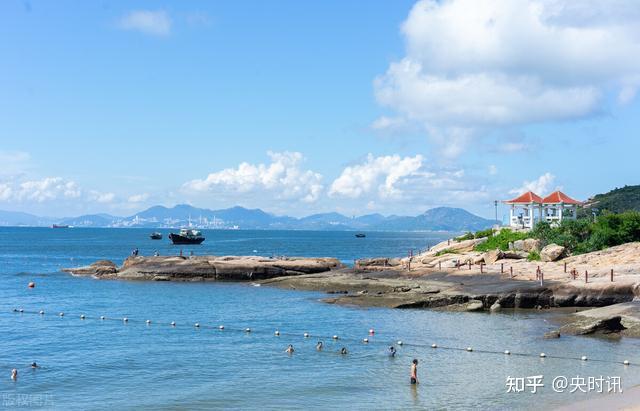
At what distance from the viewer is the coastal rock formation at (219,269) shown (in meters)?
75.9

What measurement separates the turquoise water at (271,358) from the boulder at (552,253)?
19.1m

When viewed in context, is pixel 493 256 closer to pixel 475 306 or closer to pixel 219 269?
pixel 475 306

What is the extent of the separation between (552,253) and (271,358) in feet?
133

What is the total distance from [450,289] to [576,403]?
29.7 meters

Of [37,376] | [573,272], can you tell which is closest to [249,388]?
[37,376]

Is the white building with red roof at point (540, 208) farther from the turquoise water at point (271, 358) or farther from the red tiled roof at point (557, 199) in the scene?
the turquoise water at point (271, 358)

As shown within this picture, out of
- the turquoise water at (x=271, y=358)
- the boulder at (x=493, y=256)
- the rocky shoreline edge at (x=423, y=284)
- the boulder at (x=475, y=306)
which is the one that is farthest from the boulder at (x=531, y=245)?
the turquoise water at (x=271, y=358)

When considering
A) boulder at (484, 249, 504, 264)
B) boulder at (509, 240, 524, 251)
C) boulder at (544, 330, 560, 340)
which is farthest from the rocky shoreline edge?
boulder at (509, 240, 524, 251)

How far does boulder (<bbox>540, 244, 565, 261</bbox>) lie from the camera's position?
6750 cm

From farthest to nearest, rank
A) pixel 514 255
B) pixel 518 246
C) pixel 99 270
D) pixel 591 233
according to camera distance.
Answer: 1. pixel 99 270
2. pixel 518 246
3. pixel 591 233
4. pixel 514 255

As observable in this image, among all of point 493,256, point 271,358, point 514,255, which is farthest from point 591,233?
point 271,358

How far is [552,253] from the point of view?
67750mm

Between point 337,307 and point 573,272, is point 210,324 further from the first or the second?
point 573,272

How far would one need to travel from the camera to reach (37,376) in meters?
32.7
